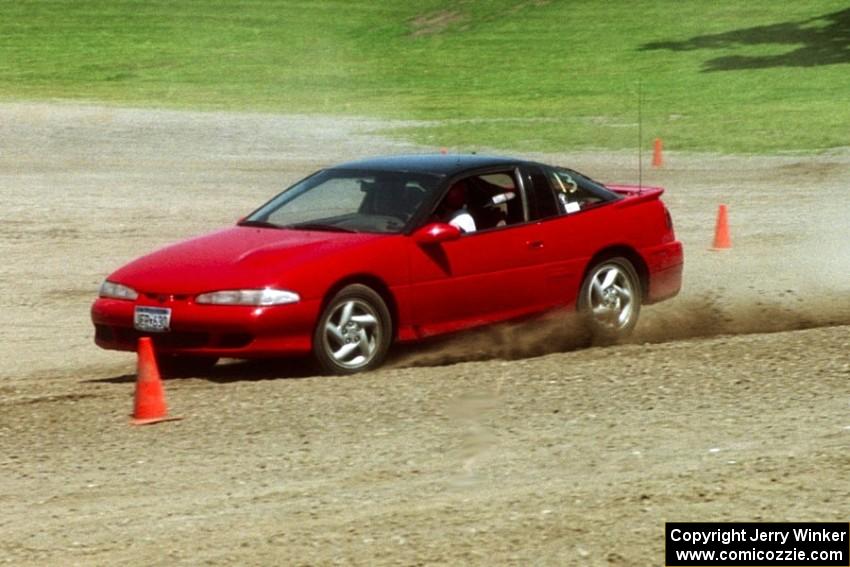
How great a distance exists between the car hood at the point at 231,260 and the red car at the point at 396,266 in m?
0.01

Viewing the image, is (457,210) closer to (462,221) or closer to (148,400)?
(462,221)

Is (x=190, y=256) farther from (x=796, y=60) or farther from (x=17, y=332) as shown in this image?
(x=796, y=60)

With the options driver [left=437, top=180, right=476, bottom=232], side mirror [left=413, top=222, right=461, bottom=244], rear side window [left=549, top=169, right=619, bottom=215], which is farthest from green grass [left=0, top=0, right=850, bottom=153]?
side mirror [left=413, top=222, right=461, bottom=244]

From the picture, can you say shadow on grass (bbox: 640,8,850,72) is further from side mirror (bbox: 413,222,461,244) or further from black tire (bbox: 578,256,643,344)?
side mirror (bbox: 413,222,461,244)

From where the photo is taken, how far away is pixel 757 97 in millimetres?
42062

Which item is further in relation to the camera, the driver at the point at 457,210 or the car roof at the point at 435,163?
the car roof at the point at 435,163

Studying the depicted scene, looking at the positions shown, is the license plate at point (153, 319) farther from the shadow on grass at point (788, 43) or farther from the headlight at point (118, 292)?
the shadow on grass at point (788, 43)

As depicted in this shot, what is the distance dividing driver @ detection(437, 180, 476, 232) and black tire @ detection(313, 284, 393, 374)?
3.12 feet

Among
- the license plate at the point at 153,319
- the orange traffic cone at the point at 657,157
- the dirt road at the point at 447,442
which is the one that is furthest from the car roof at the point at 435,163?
the orange traffic cone at the point at 657,157

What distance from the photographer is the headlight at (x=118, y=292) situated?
1100cm

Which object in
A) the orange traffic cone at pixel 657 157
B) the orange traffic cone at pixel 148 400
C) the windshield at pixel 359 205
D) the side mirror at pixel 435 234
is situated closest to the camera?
the orange traffic cone at pixel 148 400

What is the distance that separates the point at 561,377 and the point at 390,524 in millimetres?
3425

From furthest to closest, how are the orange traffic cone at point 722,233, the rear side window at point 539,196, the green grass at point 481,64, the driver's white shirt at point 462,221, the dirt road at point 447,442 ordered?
the green grass at point 481,64 < the orange traffic cone at point 722,233 < the rear side window at point 539,196 < the driver's white shirt at point 462,221 < the dirt road at point 447,442

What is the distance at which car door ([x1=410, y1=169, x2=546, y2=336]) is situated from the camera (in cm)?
1143
